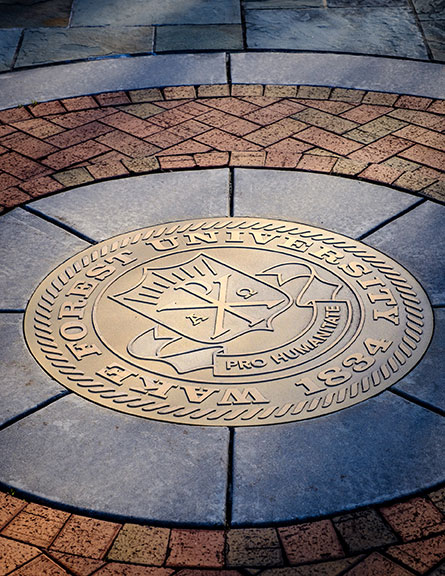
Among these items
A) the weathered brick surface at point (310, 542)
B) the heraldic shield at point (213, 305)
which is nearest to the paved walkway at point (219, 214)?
the weathered brick surface at point (310, 542)

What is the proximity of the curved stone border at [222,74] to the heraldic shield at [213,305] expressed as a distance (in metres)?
2.11

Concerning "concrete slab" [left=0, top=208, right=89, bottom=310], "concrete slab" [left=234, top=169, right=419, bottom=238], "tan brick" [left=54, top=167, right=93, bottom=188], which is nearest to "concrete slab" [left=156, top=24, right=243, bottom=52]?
"tan brick" [left=54, top=167, right=93, bottom=188]

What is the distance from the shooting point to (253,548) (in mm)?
2102

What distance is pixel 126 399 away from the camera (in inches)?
102

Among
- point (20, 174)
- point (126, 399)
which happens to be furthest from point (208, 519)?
point (20, 174)

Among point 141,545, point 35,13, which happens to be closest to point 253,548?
point 141,545

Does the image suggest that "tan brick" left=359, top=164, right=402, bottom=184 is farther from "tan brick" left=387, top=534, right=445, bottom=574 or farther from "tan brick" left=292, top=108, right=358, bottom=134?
"tan brick" left=387, top=534, right=445, bottom=574

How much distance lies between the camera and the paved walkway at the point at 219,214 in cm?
214

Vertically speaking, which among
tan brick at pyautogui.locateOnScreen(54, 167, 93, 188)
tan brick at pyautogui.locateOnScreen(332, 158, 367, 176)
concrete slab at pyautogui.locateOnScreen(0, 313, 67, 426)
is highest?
tan brick at pyautogui.locateOnScreen(332, 158, 367, 176)

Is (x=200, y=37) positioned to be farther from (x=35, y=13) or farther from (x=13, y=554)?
(x=13, y=554)

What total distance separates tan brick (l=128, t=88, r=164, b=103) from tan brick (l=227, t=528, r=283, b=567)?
10.6ft

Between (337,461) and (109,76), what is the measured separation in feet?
11.5

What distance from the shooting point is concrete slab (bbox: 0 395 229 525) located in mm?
2236

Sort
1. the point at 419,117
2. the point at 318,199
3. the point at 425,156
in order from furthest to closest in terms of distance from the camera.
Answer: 1. the point at 419,117
2. the point at 425,156
3. the point at 318,199
